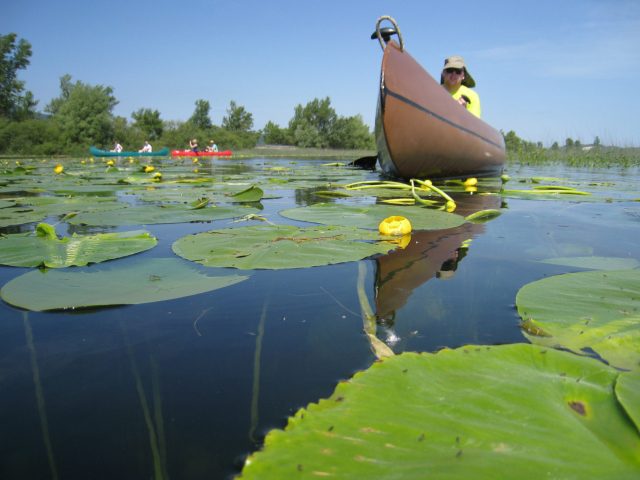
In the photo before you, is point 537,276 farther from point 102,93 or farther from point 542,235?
point 102,93

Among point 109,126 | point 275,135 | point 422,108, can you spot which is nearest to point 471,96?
point 422,108

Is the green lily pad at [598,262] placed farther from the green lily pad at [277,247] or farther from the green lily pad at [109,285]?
the green lily pad at [109,285]

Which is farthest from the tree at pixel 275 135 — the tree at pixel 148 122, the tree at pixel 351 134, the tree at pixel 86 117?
the tree at pixel 86 117

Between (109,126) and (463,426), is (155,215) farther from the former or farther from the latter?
→ (109,126)

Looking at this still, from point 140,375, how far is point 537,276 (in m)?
0.92

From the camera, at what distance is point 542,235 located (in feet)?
5.02

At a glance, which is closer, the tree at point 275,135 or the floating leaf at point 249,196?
the floating leaf at point 249,196

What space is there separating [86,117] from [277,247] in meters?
33.3

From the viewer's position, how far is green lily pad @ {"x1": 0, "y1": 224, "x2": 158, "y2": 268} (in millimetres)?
1033

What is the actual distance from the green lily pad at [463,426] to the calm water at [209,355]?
78 millimetres

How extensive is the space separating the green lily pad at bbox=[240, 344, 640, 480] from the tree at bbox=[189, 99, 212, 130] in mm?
Result: 46389

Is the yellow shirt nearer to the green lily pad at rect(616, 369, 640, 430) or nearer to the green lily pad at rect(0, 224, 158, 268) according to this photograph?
the green lily pad at rect(0, 224, 158, 268)

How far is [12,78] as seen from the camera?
26703 mm

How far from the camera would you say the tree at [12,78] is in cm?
2598
